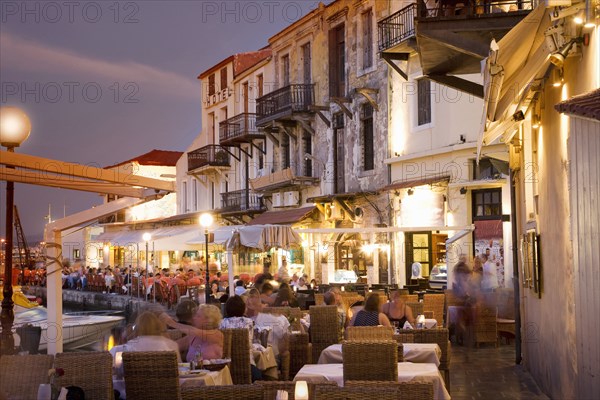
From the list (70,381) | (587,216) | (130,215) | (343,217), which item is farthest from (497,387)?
(130,215)

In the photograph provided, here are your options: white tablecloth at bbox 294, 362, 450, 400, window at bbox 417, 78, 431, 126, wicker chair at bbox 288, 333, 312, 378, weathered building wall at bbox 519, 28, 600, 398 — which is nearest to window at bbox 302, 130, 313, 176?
window at bbox 417, 78, 431, 126

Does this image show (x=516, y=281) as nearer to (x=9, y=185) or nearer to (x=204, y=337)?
(x=204, y=337)

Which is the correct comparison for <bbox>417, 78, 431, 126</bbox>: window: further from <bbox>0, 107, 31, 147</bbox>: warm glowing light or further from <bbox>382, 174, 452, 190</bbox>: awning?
<bbox>0, 107, 31, 147</bbox>: warm glowing light

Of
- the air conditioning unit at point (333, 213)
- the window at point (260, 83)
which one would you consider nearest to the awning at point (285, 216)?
the air conditioning unit at point (333, 213)

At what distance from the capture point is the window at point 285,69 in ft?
108

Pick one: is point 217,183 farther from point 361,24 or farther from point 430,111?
point 430,111

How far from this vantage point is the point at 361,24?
27.0m

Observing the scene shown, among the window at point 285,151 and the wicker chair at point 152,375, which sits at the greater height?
the window at point 285,151

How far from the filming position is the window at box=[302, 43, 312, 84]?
31217mm

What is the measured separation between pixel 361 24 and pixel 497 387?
17.8 metres

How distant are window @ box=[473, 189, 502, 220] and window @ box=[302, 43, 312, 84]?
1167cm

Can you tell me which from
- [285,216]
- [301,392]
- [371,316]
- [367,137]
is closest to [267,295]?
[371,316]

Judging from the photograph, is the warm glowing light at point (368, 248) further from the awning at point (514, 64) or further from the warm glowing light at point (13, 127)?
the warm glowing light at point (13, 127)

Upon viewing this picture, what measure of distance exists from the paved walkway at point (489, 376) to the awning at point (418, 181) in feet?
22.4
